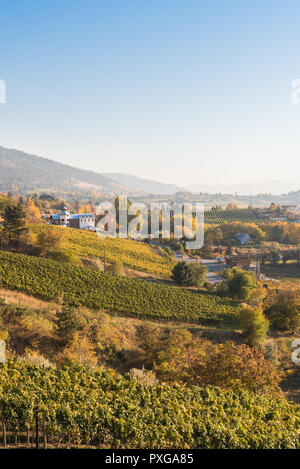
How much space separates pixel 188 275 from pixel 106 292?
15.6 meters

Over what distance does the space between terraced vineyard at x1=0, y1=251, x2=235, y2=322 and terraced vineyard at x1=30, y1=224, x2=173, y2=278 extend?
11.9m

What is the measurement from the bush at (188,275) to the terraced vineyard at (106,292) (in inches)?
253

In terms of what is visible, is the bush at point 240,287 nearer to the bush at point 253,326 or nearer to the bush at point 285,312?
the bush at point 285,312

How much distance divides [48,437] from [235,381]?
9.73m

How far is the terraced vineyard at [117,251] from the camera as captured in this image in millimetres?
48594

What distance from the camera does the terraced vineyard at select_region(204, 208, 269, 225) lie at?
423ft

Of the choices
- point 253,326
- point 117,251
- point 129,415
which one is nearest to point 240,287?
point 253,326

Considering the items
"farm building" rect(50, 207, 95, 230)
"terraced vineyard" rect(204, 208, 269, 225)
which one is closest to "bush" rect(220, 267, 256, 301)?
"farm building" rect(50, 207, 95, 230)

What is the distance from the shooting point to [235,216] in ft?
444

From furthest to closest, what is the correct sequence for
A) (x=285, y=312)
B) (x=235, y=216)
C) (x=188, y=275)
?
(x=235, y=216) → (x=188, y=275) → (x=285, y=312)

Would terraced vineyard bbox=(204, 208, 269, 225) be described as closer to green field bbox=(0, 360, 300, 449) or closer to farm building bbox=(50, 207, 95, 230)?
farm building bbox=(50, 207, 95, 230)

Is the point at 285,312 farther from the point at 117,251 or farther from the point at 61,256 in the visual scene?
the point at 117,251
